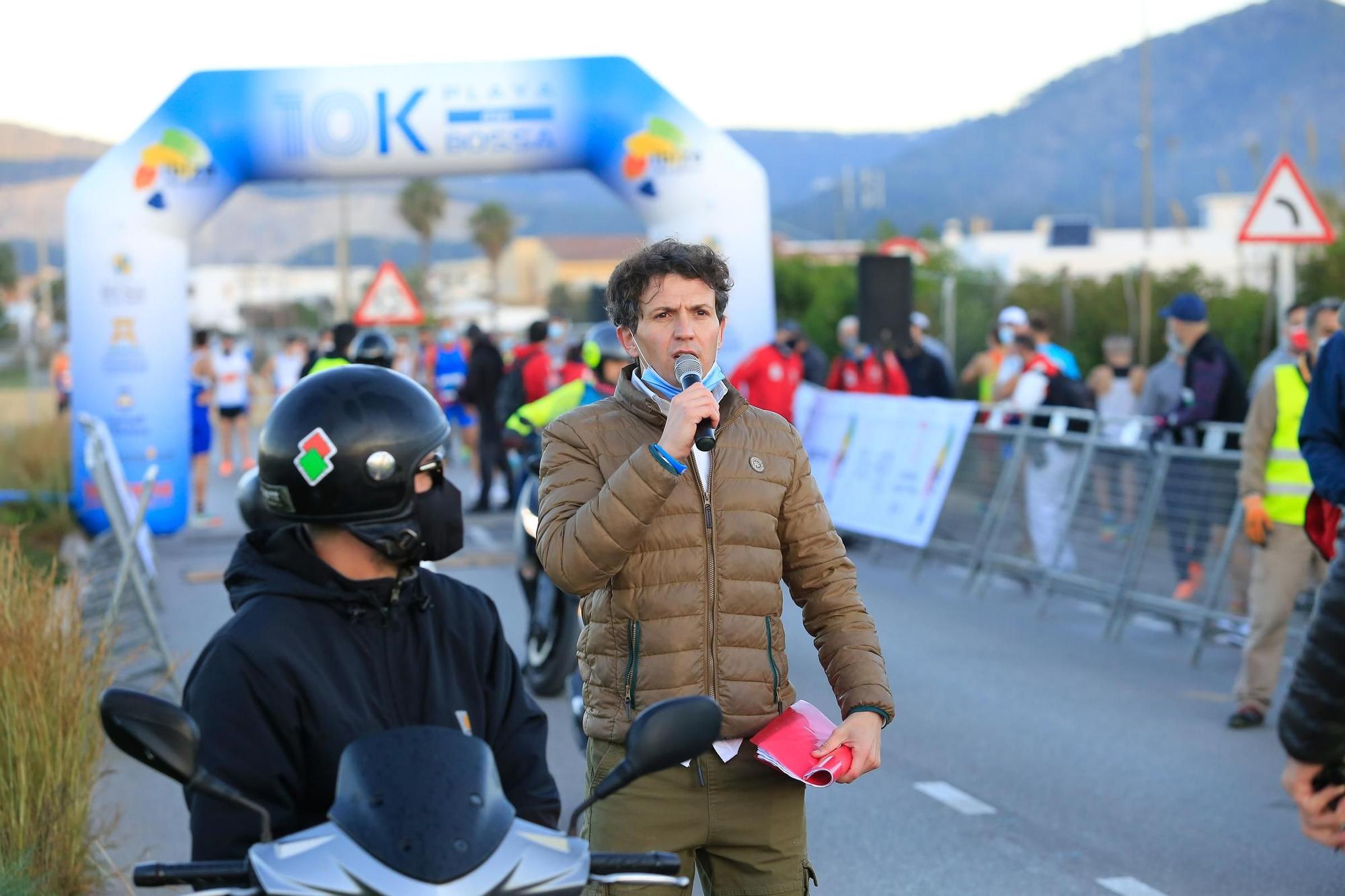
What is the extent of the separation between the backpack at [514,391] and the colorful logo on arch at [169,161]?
4331 millimetres

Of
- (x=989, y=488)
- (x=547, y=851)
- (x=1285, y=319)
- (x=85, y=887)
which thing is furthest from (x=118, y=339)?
(x=547, y=851)

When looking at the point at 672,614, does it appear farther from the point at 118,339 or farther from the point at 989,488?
the point at 118,339

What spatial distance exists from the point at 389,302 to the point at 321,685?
24.1 meters

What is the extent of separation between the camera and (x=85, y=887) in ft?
17.3

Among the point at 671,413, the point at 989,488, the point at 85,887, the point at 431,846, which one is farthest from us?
the point at 989,488

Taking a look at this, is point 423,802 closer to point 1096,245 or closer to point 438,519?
point 438,519

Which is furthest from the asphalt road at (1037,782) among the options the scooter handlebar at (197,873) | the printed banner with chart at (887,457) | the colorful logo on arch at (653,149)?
the colorful logo on arch at (653,149)

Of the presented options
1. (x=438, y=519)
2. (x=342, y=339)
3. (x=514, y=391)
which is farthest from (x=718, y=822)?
(x=514, y=391)

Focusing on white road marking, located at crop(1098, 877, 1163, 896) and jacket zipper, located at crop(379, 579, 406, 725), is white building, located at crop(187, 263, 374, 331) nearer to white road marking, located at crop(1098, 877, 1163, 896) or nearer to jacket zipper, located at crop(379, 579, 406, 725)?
white road marking, located at crop(1098, 877, 1163, 896)

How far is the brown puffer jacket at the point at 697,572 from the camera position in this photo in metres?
3.57

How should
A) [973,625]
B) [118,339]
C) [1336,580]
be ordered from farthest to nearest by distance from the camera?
[118,339], [973,625], [1336,580]

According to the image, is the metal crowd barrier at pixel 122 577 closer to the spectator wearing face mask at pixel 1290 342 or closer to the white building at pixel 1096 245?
the spectator wearing face mask at pixel 1290 342

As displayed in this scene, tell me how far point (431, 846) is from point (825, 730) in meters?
1.58

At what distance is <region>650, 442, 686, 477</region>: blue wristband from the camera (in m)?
3.41
